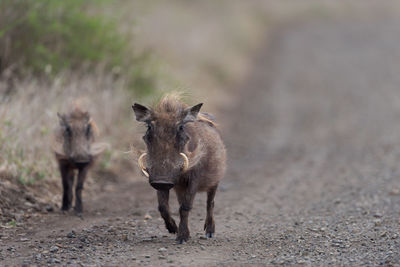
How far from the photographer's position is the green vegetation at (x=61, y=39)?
10.8 m

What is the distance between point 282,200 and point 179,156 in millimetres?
3394

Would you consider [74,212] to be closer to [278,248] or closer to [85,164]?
[85,164]

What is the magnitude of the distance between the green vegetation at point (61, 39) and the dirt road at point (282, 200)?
8.10ft

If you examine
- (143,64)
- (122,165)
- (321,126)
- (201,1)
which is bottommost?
(122,165)

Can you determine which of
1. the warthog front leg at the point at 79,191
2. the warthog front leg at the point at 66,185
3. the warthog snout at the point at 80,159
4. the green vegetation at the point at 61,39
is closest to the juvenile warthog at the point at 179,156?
the warthog front leg at the point at 79,191

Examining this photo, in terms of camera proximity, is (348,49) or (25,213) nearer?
(25,213)

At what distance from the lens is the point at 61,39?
1179 cm

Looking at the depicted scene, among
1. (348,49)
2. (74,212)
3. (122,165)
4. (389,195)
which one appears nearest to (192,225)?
(74,212)

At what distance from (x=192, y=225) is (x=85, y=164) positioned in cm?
184

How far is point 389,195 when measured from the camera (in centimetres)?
912

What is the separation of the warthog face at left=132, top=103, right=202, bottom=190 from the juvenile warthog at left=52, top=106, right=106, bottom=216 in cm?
230

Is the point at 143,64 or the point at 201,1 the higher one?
the point at 201,1

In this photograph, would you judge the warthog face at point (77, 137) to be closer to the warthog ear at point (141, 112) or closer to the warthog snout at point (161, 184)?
the warthog ear at point (141, 112)

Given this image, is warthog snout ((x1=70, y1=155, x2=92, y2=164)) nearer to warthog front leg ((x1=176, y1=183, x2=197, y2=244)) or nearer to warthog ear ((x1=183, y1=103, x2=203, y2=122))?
warthog front leg ((x1=176, y1=183, x2=197, y2=244))
